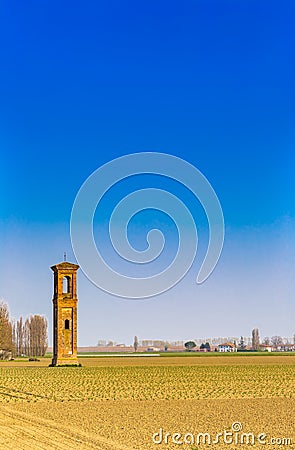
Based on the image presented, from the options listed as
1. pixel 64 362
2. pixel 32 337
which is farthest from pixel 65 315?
pixel 32 337

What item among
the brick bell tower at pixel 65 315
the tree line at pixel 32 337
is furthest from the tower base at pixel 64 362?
the tree line at pixel 32 337

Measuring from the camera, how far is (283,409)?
2511cm

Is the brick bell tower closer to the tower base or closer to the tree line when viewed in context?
the tower base

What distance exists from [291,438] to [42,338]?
114707mm

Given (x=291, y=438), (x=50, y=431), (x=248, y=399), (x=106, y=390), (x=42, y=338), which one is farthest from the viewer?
(x=42, y=338)

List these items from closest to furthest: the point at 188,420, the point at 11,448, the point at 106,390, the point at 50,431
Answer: the point at 11,448 → the point at 50,431 → the point at 188,420 → the point at 106,390

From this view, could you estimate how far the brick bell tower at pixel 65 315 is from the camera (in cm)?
6900

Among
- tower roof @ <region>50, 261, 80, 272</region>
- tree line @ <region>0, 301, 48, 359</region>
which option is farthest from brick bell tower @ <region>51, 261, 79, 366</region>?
tree line @ <region>0, 301, 48, 359</region>

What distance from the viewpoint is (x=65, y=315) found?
69750 mm

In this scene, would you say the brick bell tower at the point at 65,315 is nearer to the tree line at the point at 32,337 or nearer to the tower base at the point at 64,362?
the tower base at the point at 64,362

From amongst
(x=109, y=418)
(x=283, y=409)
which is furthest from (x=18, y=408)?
(x=283, y=409)

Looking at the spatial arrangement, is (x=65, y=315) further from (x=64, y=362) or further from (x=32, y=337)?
(x=32, y=337)

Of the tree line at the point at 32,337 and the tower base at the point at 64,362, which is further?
the tree line at the point at 32,337

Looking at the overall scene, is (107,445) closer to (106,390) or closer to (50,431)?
(50,431)
